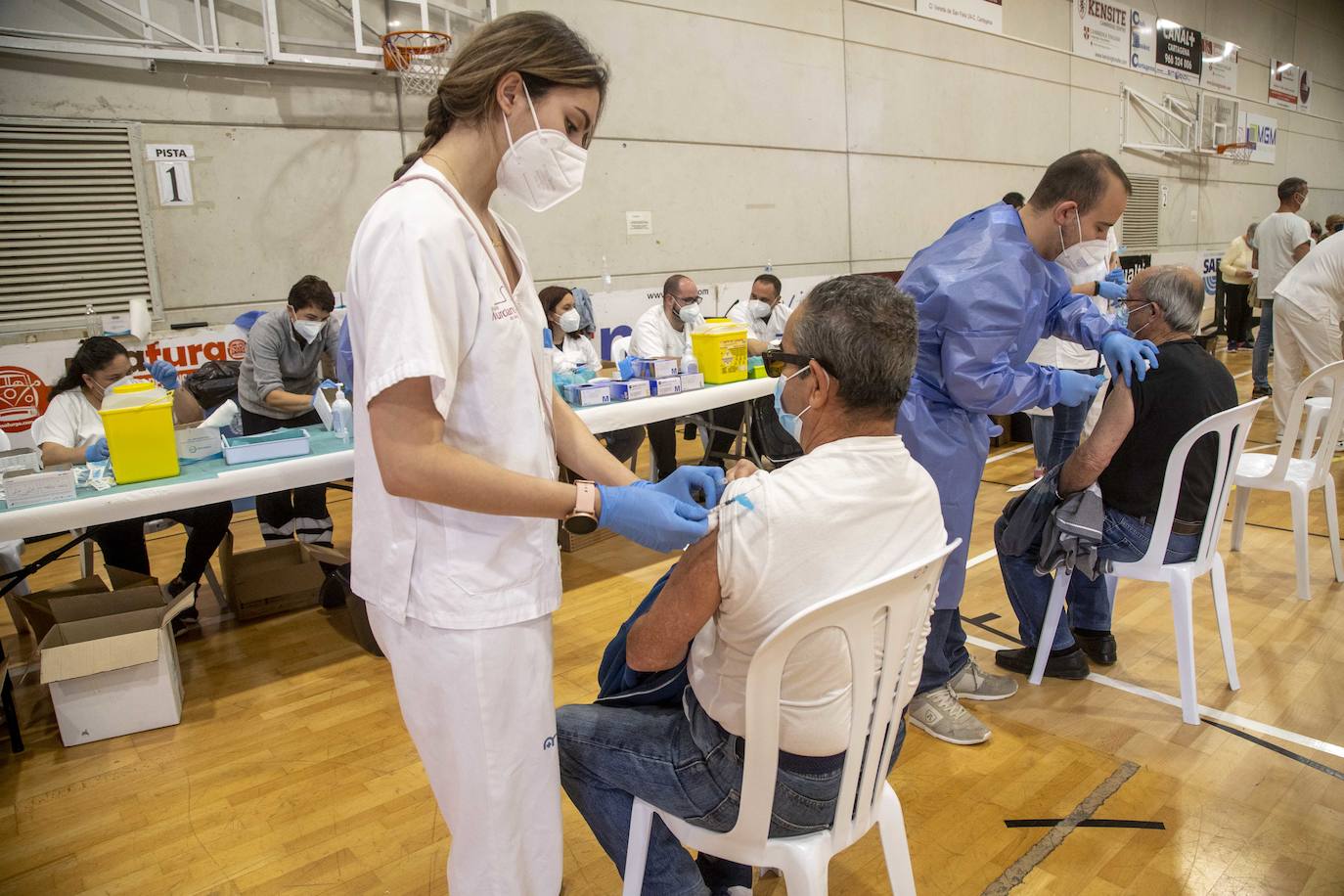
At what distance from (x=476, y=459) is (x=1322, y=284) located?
18.2ft

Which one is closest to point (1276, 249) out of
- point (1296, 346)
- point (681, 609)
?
point (1296, 346)

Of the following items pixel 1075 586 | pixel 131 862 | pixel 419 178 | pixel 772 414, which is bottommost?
pixel 131 862

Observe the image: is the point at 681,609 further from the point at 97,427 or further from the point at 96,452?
the point at 97,427

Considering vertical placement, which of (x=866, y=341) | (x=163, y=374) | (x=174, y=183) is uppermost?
(x=174, y=183)

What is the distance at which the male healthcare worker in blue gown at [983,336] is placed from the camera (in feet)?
6.79

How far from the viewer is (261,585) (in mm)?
3506

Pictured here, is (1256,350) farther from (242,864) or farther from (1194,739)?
(242,864)

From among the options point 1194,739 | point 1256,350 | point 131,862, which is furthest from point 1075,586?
point 1256,350

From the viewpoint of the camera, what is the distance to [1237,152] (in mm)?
12547

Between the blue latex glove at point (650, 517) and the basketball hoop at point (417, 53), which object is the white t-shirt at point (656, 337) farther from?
the blue latex glove at point (650, 517)

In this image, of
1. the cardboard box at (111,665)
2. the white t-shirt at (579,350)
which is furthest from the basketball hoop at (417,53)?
the cardboard box at (111,665)

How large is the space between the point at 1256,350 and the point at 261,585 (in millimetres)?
7202

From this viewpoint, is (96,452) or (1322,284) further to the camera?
(1322,284)

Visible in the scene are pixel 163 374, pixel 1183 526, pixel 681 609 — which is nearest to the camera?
pixel 681 609
